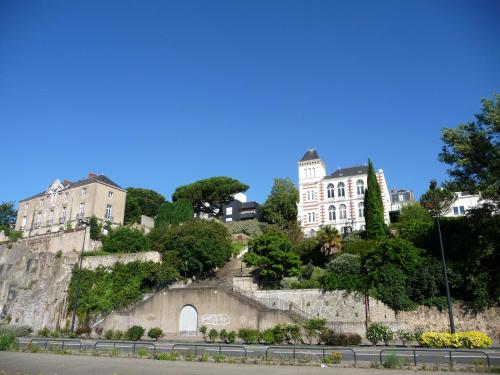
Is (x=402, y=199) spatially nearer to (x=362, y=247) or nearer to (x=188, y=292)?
(x=362, y=247)

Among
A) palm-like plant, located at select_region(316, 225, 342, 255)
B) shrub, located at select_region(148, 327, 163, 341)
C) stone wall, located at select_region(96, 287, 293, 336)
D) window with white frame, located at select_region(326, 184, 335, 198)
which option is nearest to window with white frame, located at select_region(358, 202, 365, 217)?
window with white frame, located at select_region(326, 184, 335, 198)

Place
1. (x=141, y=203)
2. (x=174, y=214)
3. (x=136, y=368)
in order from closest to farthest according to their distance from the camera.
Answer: (x=136, y=368) → (x=174, y=214) → (x=141, y=203)

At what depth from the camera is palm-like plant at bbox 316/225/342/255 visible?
1438 inches

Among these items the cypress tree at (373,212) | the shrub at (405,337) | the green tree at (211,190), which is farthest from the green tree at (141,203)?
the shrub at (405,337)

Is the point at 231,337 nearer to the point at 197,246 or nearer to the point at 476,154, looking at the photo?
the point at 197,246

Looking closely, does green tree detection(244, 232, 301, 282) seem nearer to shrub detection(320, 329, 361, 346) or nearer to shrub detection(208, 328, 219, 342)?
shrub detection(208, 328, 219, 342)

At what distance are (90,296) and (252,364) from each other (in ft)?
81.7

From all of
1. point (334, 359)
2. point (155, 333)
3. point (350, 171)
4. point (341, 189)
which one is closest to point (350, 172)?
point (350, 171)

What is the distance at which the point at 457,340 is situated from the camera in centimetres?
1966

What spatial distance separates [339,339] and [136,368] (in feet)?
44.7

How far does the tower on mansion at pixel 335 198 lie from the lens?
53.4 m

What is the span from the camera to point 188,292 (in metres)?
32.3

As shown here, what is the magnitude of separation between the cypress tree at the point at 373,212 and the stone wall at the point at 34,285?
99.5ft

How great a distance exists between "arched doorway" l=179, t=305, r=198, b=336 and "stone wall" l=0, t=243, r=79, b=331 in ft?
41.3
